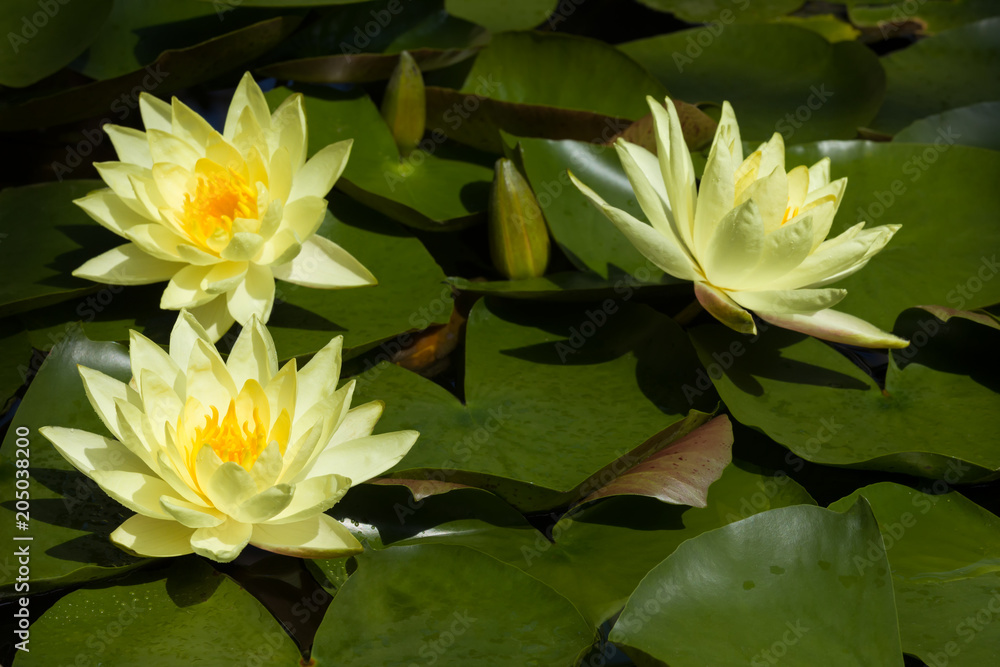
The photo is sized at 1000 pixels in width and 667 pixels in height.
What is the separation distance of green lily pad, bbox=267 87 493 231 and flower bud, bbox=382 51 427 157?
0.12 ft

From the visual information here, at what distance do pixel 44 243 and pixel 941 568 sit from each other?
2.31 metres

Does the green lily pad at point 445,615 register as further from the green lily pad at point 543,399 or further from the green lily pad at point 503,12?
the green lily pad at point 503,12

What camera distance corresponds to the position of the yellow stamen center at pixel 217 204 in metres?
1.77

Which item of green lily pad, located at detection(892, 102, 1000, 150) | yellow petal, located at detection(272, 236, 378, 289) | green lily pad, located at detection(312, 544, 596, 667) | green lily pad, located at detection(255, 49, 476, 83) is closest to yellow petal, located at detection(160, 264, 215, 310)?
yellow petal, located at detection(272, 236, 378, 289)

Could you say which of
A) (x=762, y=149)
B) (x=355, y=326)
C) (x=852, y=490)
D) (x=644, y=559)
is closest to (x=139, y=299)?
(x=355, y=326)

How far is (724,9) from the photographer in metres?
3.31

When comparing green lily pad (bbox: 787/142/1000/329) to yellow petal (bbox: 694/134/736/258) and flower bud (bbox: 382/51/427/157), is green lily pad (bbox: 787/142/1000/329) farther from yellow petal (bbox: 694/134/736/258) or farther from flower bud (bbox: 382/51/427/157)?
flower bud (bbox: 382/51/427/157)

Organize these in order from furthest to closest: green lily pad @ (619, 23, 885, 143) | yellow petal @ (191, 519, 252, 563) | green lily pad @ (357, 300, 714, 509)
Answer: green lily pad @ (619, 23, 885, 143)
green lily pad @ (357, 300, 714, 509)
yellow petal @ (191, 519, 252, 563)

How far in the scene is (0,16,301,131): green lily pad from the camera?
7.23 feet

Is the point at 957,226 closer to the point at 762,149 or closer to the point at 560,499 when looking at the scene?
the point at 762,149

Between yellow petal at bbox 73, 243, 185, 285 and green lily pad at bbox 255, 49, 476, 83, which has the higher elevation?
green lily pad at bbox 255, 49, 476, 83

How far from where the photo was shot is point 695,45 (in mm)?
2988

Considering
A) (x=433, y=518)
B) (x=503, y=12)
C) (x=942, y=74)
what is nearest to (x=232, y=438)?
(x=433, y=518)

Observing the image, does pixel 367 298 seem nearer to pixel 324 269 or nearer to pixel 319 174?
pixel 324 269
